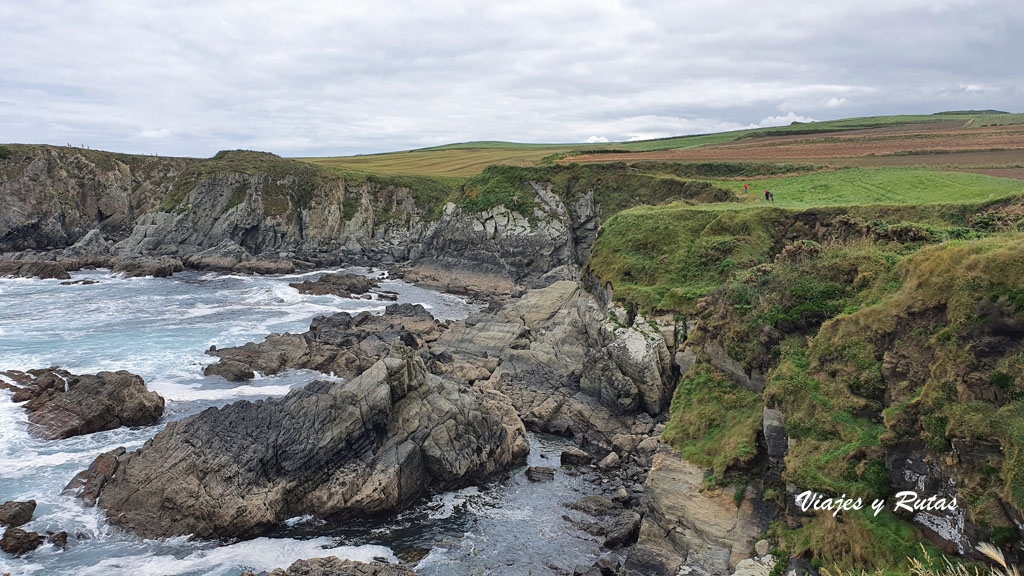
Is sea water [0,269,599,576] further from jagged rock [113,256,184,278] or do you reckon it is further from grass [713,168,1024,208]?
grass [713,168,1024,208]

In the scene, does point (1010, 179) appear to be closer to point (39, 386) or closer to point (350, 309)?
point (350, 309)

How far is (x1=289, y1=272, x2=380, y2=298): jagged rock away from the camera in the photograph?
51312 millimetres

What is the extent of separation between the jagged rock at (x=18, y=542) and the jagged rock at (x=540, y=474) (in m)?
14.5

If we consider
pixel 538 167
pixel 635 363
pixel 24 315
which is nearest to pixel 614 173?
pixel 538 167

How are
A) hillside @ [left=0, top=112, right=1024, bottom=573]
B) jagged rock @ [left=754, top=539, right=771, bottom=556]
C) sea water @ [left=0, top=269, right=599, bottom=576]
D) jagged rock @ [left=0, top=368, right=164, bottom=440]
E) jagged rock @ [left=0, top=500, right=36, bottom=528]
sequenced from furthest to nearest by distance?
jagged rock @ [left=0, top=368, right=164, bottom=440]
jagged rock @ [left=0, top=500, right=36, bottom=528]
sea water @ [left=0, top=269, right=599, bottom=576]
jagged rock @ [left=754, top=539, right=771, bottom=556]
hillside @ [left=0, top=112, right=1024, bottom=573]

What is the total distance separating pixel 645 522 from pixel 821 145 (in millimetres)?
52835

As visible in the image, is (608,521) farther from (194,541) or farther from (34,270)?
(34,270)

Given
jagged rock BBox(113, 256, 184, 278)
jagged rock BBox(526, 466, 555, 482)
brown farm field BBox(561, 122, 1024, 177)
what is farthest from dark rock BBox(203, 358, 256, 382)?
brown farm field BBox(561, 122, 1024, 177)

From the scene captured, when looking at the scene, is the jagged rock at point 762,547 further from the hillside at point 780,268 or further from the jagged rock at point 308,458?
the jagged rock at point 308,458

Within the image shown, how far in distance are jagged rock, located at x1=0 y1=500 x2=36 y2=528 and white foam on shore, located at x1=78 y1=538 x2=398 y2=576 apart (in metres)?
3.33

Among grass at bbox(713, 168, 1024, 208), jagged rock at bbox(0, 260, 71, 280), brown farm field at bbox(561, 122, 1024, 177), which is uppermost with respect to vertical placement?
brown farm field at bbox(561, 122, 1024, 177)

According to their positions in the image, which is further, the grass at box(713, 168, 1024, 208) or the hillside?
the grass at box(713, 168, 1024, 208)

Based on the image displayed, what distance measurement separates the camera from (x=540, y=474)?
2134cm

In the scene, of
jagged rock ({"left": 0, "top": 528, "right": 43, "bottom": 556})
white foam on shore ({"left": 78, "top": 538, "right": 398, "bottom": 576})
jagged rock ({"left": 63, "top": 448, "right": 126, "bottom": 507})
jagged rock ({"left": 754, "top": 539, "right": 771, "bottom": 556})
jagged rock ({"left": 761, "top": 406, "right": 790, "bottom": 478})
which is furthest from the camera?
jagged rock ({"left": 63, "top": 448, "right": 126, "bottom": 507})
